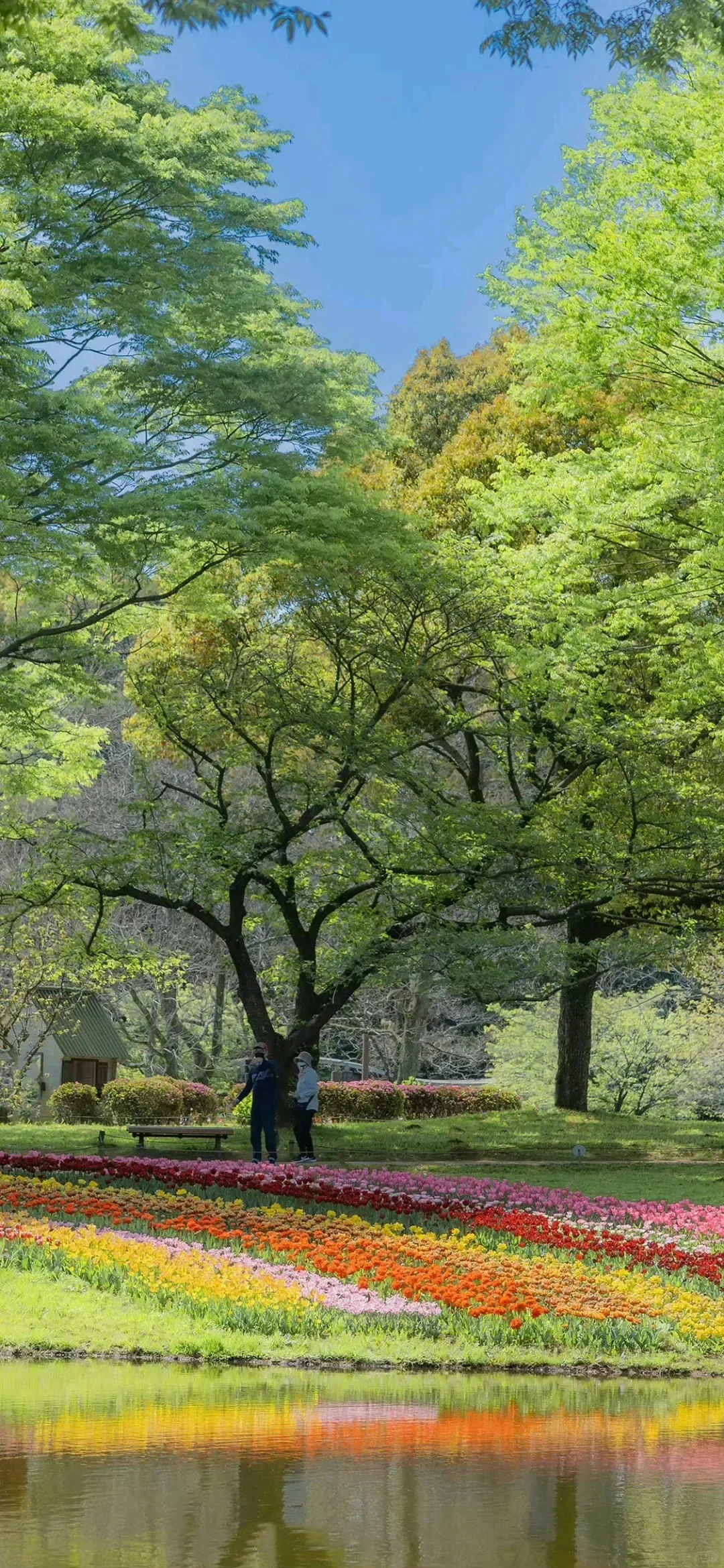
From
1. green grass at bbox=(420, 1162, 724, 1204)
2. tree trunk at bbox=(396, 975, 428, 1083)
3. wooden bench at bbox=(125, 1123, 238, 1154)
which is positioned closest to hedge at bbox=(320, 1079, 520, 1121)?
tree trunk at bbox=(396, 975, 428, 1083)

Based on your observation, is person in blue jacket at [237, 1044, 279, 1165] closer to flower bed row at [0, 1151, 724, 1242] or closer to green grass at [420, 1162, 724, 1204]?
flower bed row at [0, 1151, 724, 1242]

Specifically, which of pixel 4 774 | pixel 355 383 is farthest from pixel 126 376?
pixel 4 774

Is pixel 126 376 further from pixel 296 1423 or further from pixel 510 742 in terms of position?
pixel 296 1423

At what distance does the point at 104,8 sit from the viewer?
677 centimetres

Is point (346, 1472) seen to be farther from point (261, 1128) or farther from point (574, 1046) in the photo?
point (574, 1046)

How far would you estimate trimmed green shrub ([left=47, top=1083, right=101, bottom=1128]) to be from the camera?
2897cm

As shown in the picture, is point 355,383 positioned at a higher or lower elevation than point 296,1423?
higher

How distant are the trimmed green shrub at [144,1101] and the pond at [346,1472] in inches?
813

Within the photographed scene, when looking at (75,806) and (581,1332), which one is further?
(75,806)

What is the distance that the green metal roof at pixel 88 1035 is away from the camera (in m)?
34.5

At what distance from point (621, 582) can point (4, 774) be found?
10.5 meters

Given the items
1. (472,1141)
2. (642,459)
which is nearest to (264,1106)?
(472,1141)

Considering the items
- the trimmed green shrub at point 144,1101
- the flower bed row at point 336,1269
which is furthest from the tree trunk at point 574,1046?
the flower bed row at point 336,1269

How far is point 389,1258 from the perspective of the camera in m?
10.5
